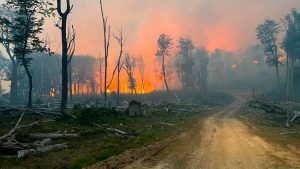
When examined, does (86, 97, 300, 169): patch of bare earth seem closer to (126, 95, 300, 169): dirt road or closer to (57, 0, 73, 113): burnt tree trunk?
(126, 95, 300, 169): dirt road

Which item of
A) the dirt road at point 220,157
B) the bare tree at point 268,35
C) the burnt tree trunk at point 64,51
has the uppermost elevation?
the bare tree at point 268,35

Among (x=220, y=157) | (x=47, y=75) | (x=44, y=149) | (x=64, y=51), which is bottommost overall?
(x=220, y=157)

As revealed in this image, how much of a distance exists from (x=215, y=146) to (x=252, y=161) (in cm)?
369

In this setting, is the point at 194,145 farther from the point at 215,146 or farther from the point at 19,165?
the point at 19,165

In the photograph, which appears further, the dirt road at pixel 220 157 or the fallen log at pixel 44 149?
the fallen log at pixel 44 149

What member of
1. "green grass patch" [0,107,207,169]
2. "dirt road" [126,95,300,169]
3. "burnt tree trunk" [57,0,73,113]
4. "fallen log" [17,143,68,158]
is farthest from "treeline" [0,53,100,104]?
"dirt road" [126,95,300,169]

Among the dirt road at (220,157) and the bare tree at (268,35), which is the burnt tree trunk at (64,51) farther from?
the bare tree at (268,35)

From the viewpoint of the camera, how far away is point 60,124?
18.9 metres

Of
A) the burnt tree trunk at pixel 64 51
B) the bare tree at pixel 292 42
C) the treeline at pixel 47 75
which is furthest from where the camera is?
the treeline at pixel 47 75

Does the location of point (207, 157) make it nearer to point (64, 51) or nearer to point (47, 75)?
point (64, 51)

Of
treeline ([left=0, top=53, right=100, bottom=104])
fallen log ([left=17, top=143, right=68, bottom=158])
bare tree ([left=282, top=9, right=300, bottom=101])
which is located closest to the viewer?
fallen log ([left=17, top=143, right=68, bottom=158])

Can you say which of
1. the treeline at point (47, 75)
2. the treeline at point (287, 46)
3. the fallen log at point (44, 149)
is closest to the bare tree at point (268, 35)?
the treeline at point (287, 46)

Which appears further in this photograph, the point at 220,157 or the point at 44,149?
the point at 44,149

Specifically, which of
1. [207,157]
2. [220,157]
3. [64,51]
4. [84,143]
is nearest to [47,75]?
[64,51]
